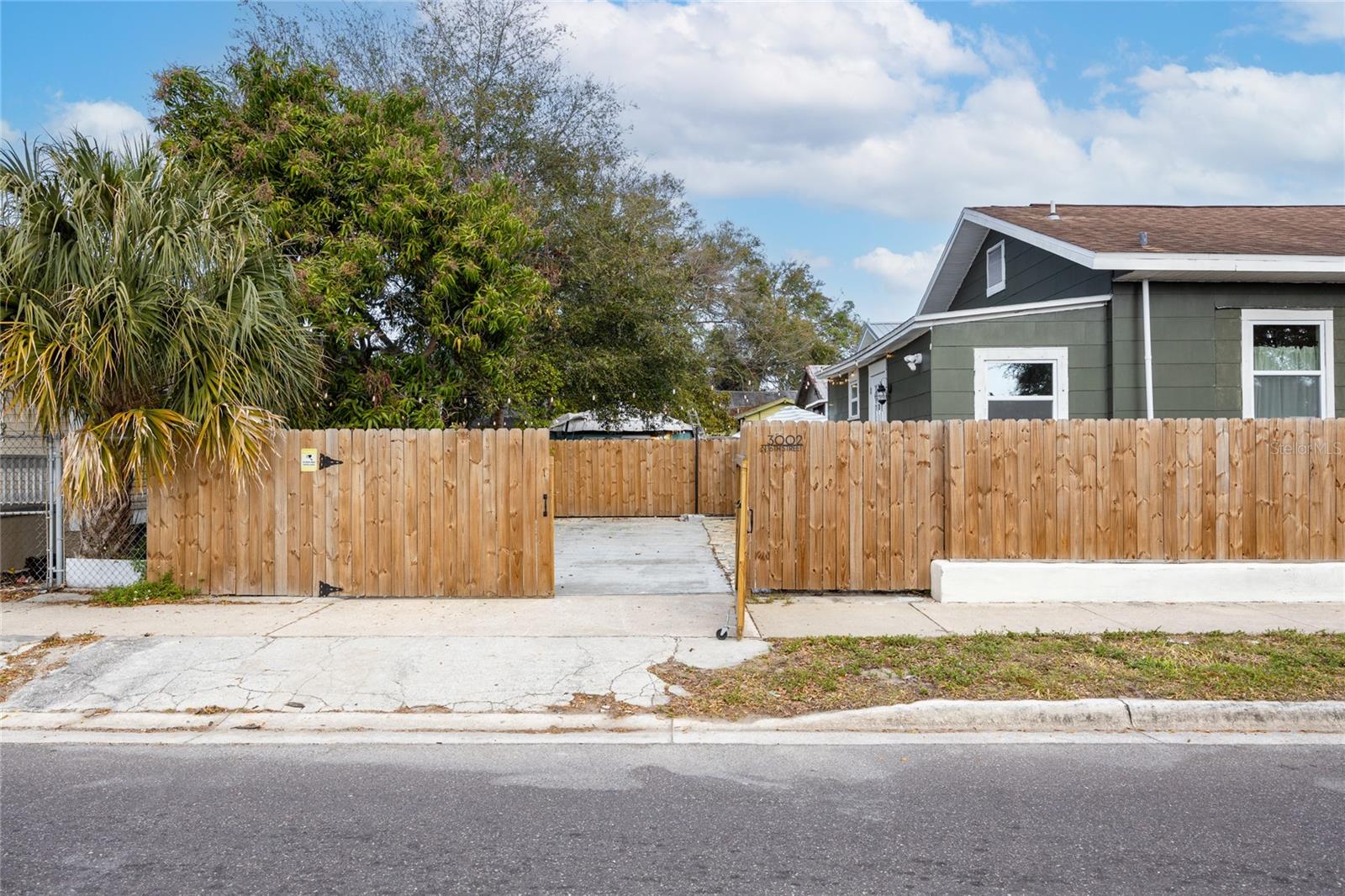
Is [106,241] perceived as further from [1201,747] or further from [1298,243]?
[1298,243]

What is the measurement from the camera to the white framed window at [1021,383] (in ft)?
38.0

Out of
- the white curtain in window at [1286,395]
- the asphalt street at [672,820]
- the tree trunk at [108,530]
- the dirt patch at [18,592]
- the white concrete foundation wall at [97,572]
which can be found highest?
the white curtain in window at [1286,395]

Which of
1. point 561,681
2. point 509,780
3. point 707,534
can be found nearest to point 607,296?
point 707,534

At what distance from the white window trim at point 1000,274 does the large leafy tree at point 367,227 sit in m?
7.80

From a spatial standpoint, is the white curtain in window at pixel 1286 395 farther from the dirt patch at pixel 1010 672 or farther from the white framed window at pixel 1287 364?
the dirt patch at pixel 1010 672

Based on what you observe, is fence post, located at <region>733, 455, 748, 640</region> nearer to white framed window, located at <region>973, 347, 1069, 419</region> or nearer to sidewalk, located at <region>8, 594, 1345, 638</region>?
sidewalk, located at <region>8, 594, 1345, 638</region>

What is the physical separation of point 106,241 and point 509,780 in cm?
737

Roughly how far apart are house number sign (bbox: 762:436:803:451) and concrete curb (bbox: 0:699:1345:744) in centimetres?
375

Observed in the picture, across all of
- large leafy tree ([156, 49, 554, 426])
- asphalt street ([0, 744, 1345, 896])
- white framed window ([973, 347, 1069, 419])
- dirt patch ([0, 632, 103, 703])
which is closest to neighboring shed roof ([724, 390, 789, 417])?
white framed window ([973, 347, 1069, 419])

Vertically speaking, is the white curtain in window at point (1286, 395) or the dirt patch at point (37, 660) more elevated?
the white curtain in window at point (1286, 395)

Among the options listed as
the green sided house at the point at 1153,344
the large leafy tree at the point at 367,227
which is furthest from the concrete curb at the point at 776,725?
the green sided house at the point at 1153,344

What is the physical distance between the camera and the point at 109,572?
9445 mm

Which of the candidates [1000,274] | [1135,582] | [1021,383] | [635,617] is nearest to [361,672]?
[635,617]

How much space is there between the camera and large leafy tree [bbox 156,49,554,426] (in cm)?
1112
